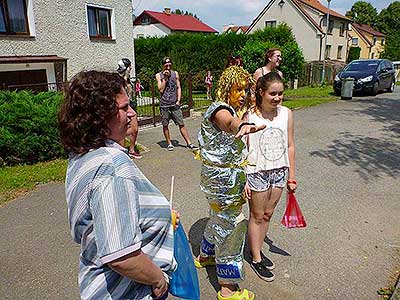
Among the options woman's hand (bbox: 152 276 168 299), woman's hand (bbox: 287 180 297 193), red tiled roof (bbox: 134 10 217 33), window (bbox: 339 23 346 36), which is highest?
red tiled roof (bbox: 134 10 217 33)

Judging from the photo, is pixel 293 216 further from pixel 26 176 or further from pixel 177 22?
pixel 177 22

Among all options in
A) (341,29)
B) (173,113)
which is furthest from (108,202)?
(341,29)

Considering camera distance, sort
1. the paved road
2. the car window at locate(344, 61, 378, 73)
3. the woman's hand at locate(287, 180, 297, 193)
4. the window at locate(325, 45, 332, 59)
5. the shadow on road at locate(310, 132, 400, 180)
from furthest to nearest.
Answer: the window at locate(325, 45, 332, 59)
the car window at locate(344, 61, 378, 73)
the shadow on road at locate(310, 132, 400, 180)
the woman's hand at locate(287, 180, 297, 193)
the paved road

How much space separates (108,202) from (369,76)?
55.0 feet

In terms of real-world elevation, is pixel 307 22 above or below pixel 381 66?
above

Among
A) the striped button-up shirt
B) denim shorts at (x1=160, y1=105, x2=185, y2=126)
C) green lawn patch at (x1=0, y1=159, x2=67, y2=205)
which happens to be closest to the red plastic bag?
the striped button-up shirt

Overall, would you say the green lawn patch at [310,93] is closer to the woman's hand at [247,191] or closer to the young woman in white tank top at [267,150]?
the young woman in white tank top at [267,150]

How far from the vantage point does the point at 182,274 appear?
5.82 ft

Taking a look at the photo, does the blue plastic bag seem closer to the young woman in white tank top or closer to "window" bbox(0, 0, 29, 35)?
the young woman in white tank top

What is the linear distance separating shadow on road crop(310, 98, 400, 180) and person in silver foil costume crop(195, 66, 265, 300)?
12.2ft

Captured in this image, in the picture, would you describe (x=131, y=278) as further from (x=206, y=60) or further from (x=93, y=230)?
(x=206, y=60)

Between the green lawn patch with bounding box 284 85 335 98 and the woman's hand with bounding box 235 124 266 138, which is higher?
the woman's hand with bounding box 235 124 266 138

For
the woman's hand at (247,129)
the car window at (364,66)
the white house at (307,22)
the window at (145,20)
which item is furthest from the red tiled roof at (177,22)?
the woman's hand at (247,129)

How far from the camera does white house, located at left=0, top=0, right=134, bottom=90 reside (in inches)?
505
